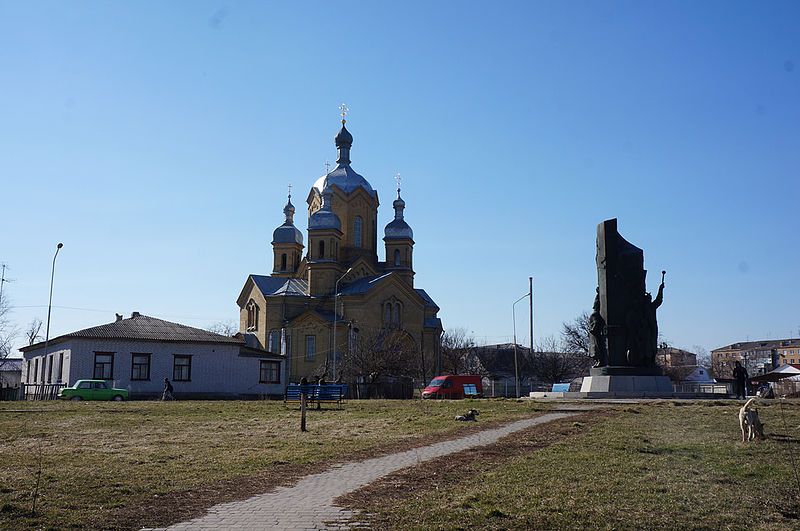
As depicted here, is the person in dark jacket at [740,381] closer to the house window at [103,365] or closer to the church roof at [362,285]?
the house window at [103,365]

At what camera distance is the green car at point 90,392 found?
36094 millimetres

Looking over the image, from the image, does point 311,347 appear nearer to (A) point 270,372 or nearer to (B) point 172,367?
(A) point 270,372

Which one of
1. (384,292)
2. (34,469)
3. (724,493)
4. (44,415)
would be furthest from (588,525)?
(384,292)

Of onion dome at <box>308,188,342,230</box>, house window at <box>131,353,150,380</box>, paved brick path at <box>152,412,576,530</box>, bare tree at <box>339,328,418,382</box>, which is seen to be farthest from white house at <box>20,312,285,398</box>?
paved brick path at <box>152,412,576,530</box>

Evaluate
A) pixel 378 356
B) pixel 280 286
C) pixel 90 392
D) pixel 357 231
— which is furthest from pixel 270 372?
pixel 357 231

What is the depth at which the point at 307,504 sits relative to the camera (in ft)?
27.1

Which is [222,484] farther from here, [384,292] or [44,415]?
[384,292]

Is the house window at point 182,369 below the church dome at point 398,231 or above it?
below

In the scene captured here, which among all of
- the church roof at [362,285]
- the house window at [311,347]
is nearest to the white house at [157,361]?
the house window at [311,347]

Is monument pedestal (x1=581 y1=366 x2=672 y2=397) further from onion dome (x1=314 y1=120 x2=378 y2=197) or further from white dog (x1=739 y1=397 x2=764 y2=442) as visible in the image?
onion dome (x1=314 y1=120 x2=378 y2=197)

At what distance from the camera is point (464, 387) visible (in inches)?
1671

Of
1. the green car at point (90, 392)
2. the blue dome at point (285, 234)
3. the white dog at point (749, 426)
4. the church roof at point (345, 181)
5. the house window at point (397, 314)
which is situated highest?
the church roof at point (345, 181)

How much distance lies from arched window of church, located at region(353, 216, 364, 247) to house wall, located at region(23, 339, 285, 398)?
2249 cm

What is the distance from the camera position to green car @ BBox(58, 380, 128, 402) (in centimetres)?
3609
